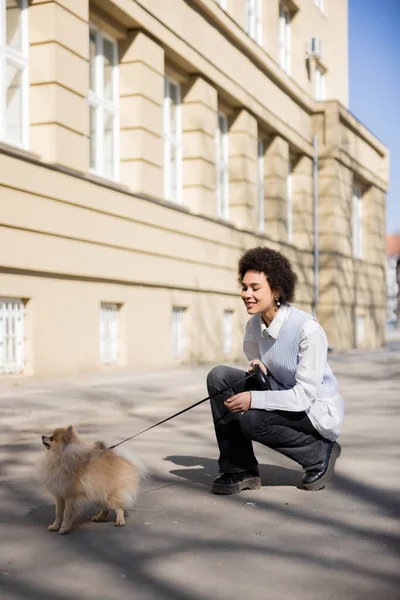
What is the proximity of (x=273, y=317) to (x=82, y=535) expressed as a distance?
1.83 metres

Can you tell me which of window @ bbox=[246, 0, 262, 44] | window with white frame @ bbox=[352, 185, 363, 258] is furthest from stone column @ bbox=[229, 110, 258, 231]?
window with white frame @ bbox=[352, 185, 363, 258]

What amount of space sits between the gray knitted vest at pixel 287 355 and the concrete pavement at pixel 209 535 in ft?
2.14

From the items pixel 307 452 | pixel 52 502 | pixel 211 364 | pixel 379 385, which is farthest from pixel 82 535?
pixel 211 364

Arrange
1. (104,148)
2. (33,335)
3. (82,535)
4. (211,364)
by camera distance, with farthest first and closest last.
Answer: (211,364) → (104,148) → (33,335) → (82,535)

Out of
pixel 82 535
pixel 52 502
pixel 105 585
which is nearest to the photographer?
pixel 105 585

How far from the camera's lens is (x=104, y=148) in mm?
15641

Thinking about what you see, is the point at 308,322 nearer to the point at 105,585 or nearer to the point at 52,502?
the point at 52,502

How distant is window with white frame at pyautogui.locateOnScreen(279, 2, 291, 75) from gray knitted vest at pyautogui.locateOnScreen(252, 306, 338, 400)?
21063mm

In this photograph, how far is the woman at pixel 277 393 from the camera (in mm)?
5297

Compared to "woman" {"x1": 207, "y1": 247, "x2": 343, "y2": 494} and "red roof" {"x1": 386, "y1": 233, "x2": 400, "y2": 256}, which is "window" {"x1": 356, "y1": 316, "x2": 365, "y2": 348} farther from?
"red roof" {"x1": 386, "y1": 233, "x2": 400, "y2": 256}

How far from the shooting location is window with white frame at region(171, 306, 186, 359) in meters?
17.6

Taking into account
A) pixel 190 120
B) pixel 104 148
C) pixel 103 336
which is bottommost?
pixel 103 336

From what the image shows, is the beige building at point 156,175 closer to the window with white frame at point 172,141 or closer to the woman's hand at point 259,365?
the window with white frame at point 172,141

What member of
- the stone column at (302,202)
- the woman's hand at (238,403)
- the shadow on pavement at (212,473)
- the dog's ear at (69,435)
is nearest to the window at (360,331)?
the stone column at (302,202)
